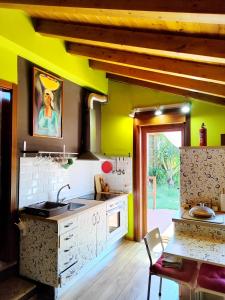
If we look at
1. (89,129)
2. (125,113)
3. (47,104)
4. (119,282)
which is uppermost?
(125,113)

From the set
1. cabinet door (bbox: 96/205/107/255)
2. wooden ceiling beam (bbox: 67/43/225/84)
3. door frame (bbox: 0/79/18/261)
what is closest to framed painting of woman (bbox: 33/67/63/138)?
door frame (bbox: 0/79/18/261)

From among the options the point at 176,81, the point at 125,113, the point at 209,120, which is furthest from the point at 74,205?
the point at 209,120

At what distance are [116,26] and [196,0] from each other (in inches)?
38.7

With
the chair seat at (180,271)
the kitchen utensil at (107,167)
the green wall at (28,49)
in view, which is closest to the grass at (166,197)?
the kitchen utensil at (107,167)

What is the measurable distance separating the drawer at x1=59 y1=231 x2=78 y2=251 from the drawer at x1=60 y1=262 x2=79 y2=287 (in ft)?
0.82

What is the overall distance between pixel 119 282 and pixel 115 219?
3.23 ft

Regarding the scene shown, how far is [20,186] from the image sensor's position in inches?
94.6

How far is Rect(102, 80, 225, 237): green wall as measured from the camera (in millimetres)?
3338

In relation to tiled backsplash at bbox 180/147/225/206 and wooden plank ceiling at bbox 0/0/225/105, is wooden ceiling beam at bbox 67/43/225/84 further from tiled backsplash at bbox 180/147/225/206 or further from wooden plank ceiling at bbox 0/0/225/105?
tiled backsplash at bbox 180/147/225/206

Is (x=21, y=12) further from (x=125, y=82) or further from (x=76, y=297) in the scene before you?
(x=76, y=297)

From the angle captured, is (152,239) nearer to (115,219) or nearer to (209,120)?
(115,219)

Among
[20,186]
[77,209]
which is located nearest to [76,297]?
[77,209]

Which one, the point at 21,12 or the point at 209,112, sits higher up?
the point at 21,12

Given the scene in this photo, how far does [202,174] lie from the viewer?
8.78ft
